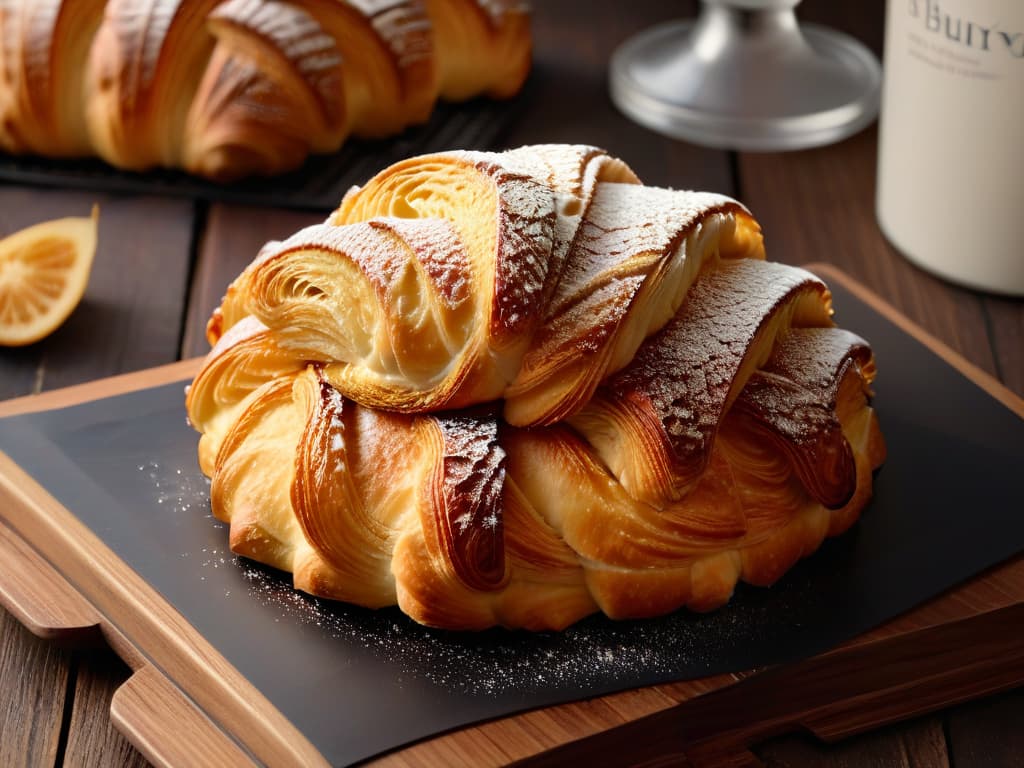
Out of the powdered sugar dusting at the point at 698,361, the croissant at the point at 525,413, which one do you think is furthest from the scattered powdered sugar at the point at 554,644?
the powdered sugar dusting at the point at 698,361

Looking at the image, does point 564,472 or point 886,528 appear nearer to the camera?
point 564,472

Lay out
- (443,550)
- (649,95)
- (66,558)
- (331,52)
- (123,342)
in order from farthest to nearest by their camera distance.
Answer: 1. (649,95)
2. (331,52)
3. (123,342)
4. (66,558)
5. (443,550)

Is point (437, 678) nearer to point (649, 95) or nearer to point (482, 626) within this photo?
point (482, 626)

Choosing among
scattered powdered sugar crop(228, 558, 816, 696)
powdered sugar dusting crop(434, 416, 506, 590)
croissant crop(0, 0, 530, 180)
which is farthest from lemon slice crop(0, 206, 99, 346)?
powdered sugar dusting crop(434, 416, 506, 590)

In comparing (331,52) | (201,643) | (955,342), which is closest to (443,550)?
(201,643)

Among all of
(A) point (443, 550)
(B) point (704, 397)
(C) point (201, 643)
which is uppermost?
(B) point (704, 397)

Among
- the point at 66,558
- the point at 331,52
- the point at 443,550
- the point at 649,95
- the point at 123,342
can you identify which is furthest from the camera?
the point at 649,95
